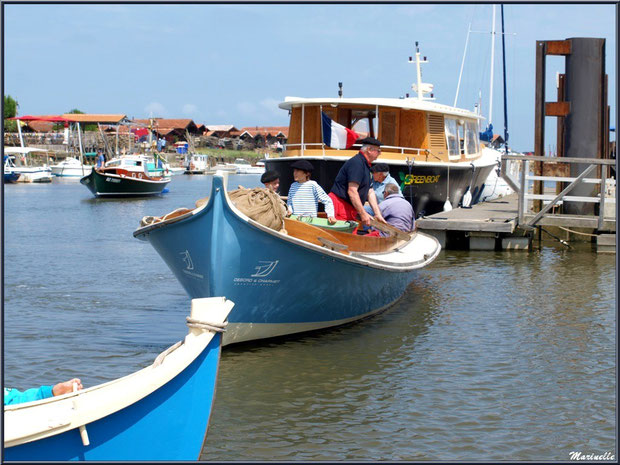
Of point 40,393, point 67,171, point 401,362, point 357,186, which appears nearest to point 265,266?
point 401,362

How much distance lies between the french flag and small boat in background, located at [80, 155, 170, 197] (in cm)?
2744

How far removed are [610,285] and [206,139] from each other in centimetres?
9369

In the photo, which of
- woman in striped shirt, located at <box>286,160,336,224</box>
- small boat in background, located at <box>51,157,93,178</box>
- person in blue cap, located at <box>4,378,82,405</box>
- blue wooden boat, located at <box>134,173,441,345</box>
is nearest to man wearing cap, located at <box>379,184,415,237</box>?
blue wooden boat, located at <box>134,173,441,345</box>

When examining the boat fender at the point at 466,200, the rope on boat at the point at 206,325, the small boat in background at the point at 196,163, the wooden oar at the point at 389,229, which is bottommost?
the small boat in background at the point at 196,163

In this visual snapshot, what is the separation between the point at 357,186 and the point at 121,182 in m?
35.0

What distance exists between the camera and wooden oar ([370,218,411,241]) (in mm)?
10172

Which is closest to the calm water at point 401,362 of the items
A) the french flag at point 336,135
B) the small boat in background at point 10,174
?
the french flag at point 336,135

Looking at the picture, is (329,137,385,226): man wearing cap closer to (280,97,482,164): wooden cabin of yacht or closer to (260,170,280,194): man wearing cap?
(260,170,280,194): man wearing cap

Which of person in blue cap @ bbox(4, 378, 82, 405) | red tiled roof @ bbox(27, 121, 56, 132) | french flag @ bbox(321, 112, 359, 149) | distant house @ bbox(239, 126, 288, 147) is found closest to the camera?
person in blue cap @ bbox(4, 378, 82, 405)

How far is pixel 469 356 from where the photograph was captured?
8516 mm

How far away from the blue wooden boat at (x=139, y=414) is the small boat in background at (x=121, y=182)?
38667 millimetres

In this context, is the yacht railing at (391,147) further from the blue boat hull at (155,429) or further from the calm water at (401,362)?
the blue boat hull at (155,429)

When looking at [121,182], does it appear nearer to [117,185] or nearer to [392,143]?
[117,185]

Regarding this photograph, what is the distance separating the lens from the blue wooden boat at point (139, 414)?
392cm
